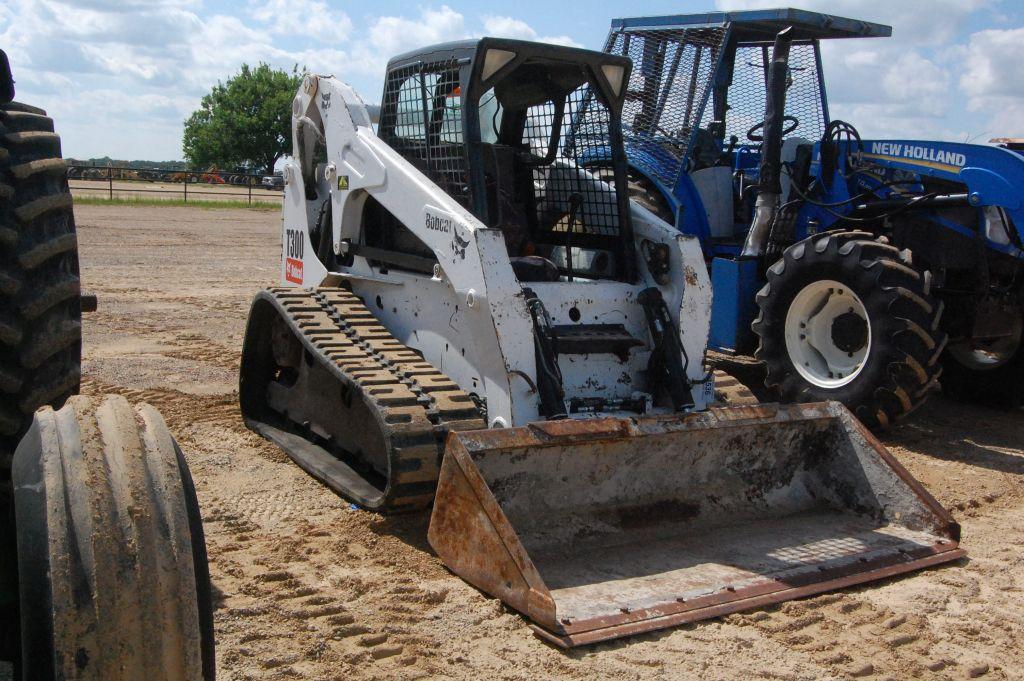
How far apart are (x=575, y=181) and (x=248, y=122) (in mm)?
61387

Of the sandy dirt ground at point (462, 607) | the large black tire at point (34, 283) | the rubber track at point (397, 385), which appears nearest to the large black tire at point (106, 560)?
the large black tire at point (34, 283)

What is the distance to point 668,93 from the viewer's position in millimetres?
8453

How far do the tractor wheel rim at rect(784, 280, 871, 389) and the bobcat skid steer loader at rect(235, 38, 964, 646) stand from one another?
1.80m

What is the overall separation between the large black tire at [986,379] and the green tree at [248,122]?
193ft

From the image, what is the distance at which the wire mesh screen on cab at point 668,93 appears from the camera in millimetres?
8305

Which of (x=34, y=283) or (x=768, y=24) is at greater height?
(x=768, y=24)

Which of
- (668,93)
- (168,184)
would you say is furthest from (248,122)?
(668,93)

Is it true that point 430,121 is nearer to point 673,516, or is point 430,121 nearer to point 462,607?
point 673,516

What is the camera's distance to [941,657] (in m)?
3.61

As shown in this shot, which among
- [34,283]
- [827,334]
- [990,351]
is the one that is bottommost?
[990,351]

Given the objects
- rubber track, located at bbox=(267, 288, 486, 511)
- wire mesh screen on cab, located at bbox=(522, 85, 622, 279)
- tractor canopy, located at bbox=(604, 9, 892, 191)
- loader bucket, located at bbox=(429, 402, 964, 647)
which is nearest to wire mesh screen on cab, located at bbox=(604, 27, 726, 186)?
tractor canopy, located at bbox=(604, 9, 892, 191)

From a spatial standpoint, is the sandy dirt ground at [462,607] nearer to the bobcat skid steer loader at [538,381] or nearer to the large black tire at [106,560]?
the bobcat skid steer loader at [538,381]

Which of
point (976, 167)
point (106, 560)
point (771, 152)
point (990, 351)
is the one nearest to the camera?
point (106, 560)

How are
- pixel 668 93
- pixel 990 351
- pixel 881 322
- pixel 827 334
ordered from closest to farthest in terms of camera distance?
pixel 881 322 < pixel 827 334 < pixel 990 351 < pixel 668 93
